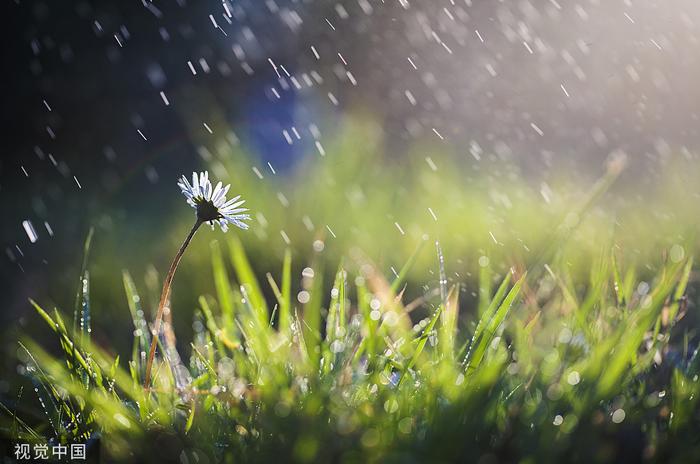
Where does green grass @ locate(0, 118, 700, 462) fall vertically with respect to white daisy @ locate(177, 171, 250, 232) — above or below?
below

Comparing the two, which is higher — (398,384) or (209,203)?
(209,203)

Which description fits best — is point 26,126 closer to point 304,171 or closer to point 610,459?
point 304,171

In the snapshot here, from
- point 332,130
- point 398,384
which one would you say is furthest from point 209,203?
point 332,130

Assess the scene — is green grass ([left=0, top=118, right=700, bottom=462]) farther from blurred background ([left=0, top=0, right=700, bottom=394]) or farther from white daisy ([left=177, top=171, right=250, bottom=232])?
blurred background ([left=0, top=0, right=700, bottom=394])

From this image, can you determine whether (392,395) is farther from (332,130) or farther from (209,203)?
(332,130)

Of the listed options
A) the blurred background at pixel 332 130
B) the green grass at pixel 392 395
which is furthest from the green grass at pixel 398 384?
the blurred background at pixel 332 130

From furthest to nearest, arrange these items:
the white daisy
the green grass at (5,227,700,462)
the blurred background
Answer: the blurred background → the white daisy → the green grass at (5,227,700,462)

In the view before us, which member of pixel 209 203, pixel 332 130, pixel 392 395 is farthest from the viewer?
pixel 332 130

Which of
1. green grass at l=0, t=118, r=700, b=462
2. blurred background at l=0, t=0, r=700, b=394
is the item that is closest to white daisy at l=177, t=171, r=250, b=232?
green grass at l=0, t=118, r=700, b=462
